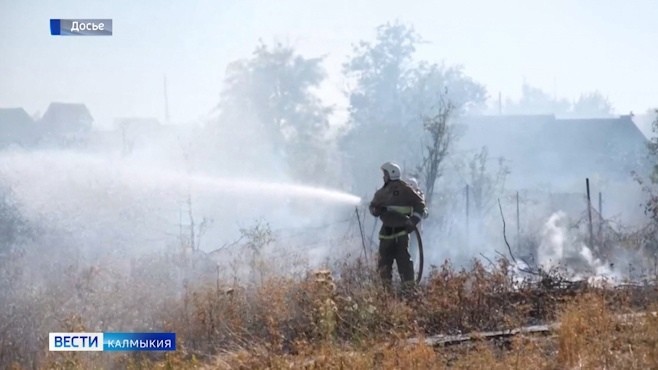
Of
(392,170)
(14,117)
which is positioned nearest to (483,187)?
(392,170)

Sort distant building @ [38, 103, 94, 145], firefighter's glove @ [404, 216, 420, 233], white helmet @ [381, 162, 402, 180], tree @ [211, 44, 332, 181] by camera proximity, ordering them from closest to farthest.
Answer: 1. firefighter's glove @ [404, 216, 420, 233]
2. white helmet @ [381, 162, 402, 180]
3. distant building @ [38, 103, 94, 145]
4. tree @ [211, 44, 332, 181]

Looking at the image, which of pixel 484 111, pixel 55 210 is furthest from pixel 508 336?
pixel 484 111

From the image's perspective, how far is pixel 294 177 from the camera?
1859 cm

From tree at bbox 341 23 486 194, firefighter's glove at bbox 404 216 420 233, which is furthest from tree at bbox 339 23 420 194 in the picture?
firefighter's glove at bbox 404 216 420 233

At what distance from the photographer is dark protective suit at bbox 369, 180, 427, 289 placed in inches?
361

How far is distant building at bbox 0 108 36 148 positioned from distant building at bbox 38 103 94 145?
0.77 ft

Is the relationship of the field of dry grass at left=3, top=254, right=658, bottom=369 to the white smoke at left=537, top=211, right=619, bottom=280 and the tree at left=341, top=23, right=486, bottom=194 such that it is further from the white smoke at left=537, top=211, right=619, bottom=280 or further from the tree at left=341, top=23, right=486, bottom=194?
the tree at left=341, top=23, right=486, bottom=194

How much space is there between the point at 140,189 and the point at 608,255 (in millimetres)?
8501

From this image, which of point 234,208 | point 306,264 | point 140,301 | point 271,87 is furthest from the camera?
point 271,87

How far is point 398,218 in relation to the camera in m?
9.21

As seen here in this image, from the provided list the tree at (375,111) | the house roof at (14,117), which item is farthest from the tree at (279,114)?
the house roof at (14,117)

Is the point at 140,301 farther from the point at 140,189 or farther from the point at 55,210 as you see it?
the point at 140,189

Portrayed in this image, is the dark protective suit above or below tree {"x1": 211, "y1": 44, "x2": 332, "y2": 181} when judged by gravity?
below

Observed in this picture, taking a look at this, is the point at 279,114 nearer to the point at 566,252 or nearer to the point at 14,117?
the point at 14,117
